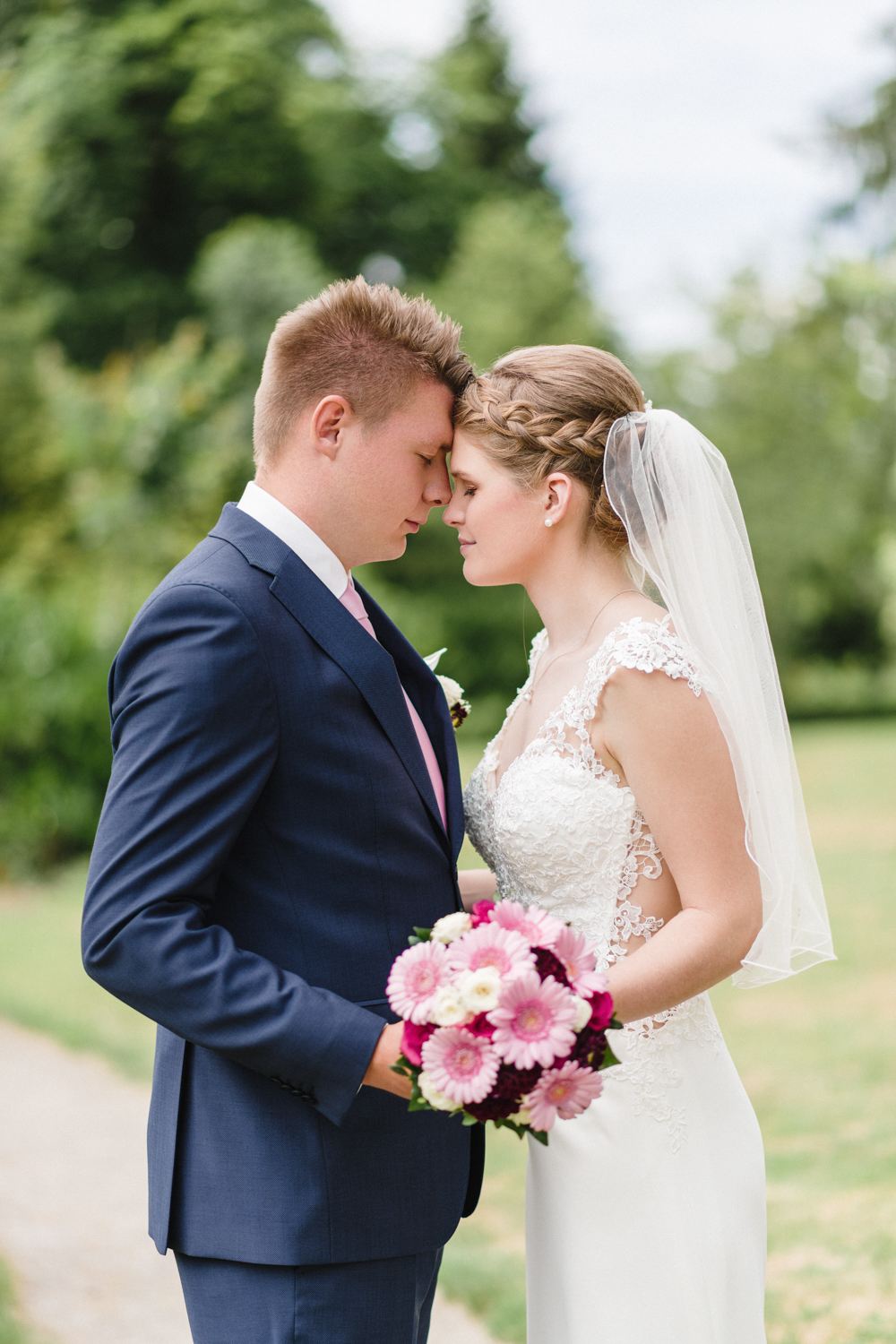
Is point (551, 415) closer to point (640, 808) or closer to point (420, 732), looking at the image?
point (420, 732)

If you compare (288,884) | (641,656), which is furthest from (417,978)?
(641,656)

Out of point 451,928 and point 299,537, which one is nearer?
point 451,928

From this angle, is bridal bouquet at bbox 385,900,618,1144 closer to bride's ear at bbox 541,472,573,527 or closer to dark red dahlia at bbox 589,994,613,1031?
dark red dahlia at bbox 589,994,613,1031

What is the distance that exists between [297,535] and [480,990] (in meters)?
0.97

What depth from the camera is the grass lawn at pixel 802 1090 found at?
477cm

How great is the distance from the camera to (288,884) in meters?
2.18

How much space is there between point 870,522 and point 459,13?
85.0 feet

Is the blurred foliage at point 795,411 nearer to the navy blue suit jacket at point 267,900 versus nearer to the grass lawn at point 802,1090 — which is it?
the grass lawn at point 802,1090

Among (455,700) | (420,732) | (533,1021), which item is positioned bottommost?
(533,1021)

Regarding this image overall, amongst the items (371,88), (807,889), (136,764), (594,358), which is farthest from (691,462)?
(371,88)

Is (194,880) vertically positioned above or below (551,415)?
below

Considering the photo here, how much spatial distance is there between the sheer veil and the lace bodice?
0.47 feet

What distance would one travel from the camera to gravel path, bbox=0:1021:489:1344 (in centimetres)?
471

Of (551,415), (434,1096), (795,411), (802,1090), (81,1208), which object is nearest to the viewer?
(434,1096)
